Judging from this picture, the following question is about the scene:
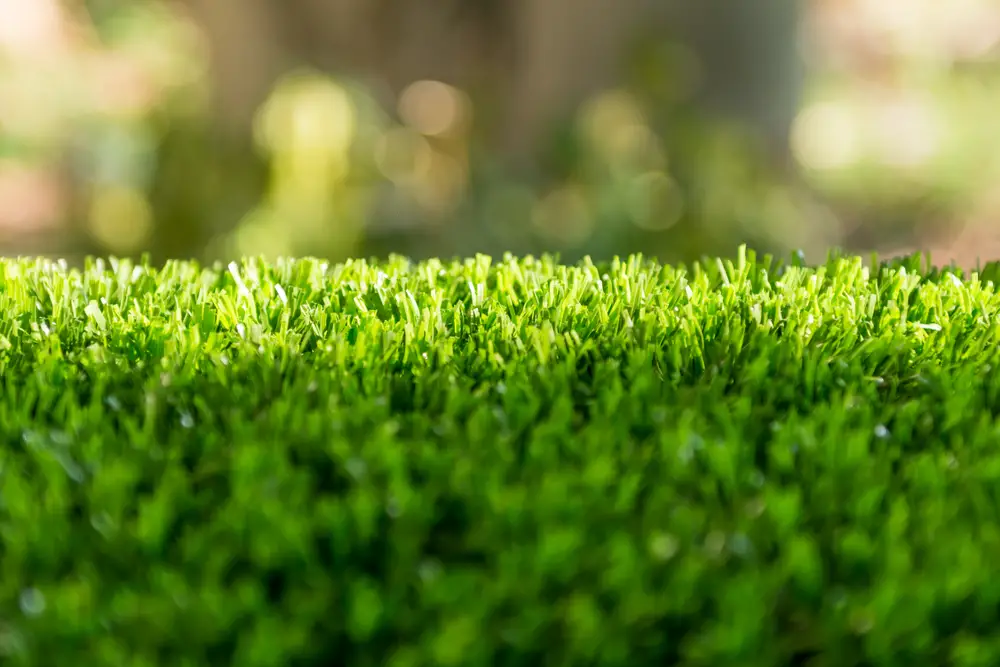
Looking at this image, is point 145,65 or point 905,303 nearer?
point 905,303

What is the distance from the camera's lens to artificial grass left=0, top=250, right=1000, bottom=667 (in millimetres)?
1695

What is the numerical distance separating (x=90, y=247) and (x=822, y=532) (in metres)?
10.8

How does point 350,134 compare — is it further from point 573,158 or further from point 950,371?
point 950,371

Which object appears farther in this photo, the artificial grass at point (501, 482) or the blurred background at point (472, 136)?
the blurred background at point (472, 136)

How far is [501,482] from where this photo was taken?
2.04 metres

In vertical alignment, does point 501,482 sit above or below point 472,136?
below

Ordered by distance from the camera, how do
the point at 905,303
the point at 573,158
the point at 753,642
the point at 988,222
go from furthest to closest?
the point at 988,222 → the point at 573,158 → the point at 905,303 → the point at 753,642

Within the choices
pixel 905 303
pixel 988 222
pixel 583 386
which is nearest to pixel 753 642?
pixel 583 386

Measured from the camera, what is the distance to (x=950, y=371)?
281cm

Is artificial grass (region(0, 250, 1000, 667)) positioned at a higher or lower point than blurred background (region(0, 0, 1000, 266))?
lower

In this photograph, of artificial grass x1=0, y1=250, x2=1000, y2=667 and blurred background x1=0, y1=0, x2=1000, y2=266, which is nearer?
artificial grass x1=0, y1=250, x2=1000, y2=667

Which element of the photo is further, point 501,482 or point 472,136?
point 472,136

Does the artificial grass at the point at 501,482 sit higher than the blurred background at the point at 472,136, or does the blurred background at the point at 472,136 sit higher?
the blurred background at the point at 472,136

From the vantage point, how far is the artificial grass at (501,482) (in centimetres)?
170
